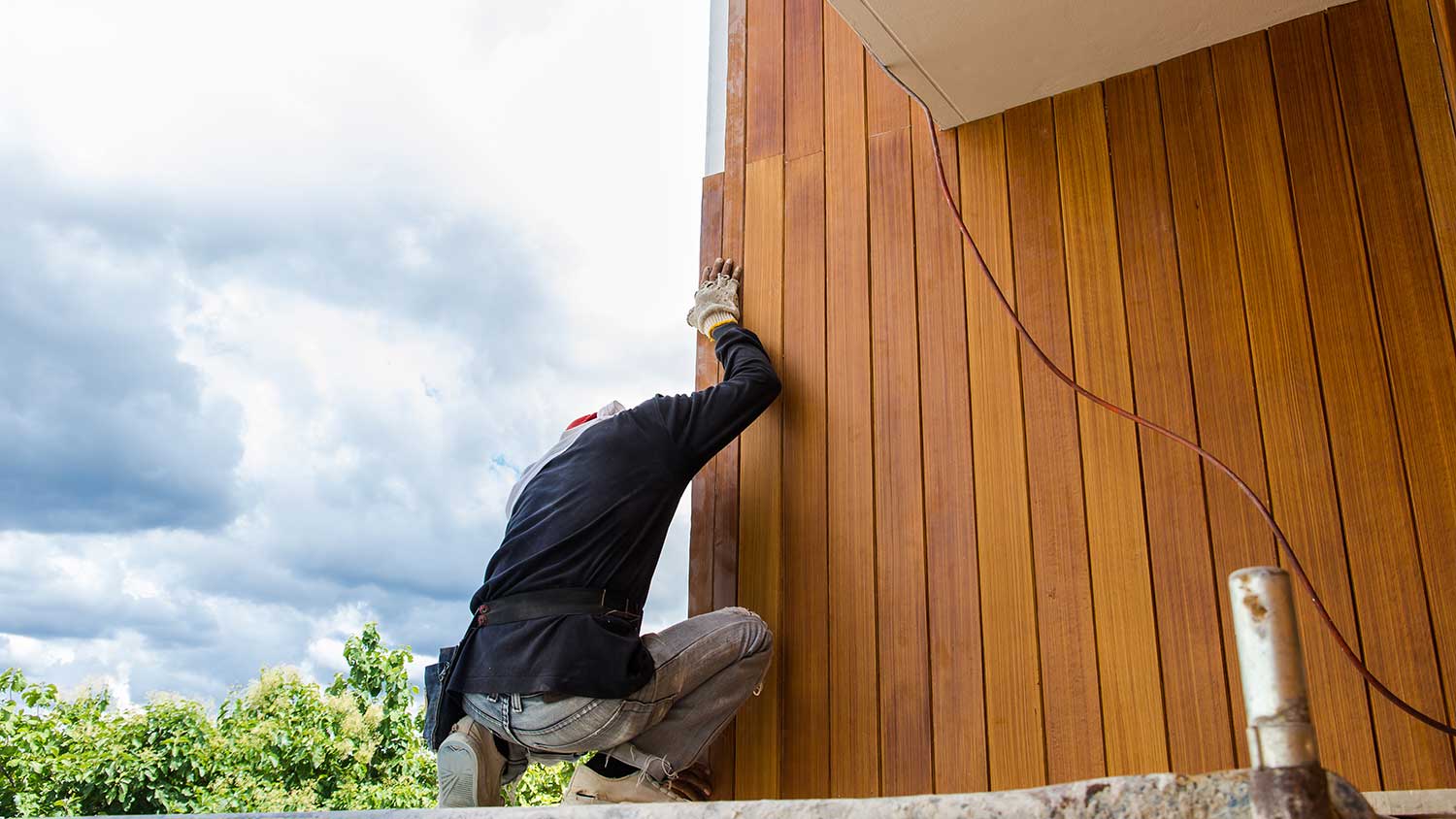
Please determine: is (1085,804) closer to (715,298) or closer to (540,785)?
(715,298)

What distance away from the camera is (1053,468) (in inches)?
85.5

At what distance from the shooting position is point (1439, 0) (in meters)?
1.99

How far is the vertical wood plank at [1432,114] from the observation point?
192cm

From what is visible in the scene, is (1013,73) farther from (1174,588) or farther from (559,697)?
(559,697)

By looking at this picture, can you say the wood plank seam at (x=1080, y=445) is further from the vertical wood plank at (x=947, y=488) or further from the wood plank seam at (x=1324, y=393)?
the wood plank seam at (x=1324, y=393)

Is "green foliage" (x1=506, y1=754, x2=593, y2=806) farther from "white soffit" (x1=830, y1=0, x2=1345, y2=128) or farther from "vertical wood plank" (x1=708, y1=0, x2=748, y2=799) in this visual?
"white soffit" (x1=830, y1=0, x2=1345, y2=128)

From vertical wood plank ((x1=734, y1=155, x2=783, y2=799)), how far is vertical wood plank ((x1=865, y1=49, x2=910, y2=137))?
0.30 m

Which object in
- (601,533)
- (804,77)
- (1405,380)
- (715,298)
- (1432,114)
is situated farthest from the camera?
(804,77)

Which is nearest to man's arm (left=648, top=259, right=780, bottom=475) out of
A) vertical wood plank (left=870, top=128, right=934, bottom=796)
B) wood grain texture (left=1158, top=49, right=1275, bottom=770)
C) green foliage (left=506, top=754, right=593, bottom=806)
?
vertical wood plank (left=870, top=128, right=934, bottom=796)

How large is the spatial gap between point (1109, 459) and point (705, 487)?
3.35 feet

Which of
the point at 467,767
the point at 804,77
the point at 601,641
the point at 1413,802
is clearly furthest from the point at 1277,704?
the point at 804,77

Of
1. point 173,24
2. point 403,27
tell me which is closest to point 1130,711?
point 403,27

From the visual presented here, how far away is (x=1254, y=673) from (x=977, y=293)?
1828 mm

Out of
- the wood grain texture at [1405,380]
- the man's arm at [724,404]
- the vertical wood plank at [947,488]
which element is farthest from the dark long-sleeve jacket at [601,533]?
the wood grain texture at [1405,380]
